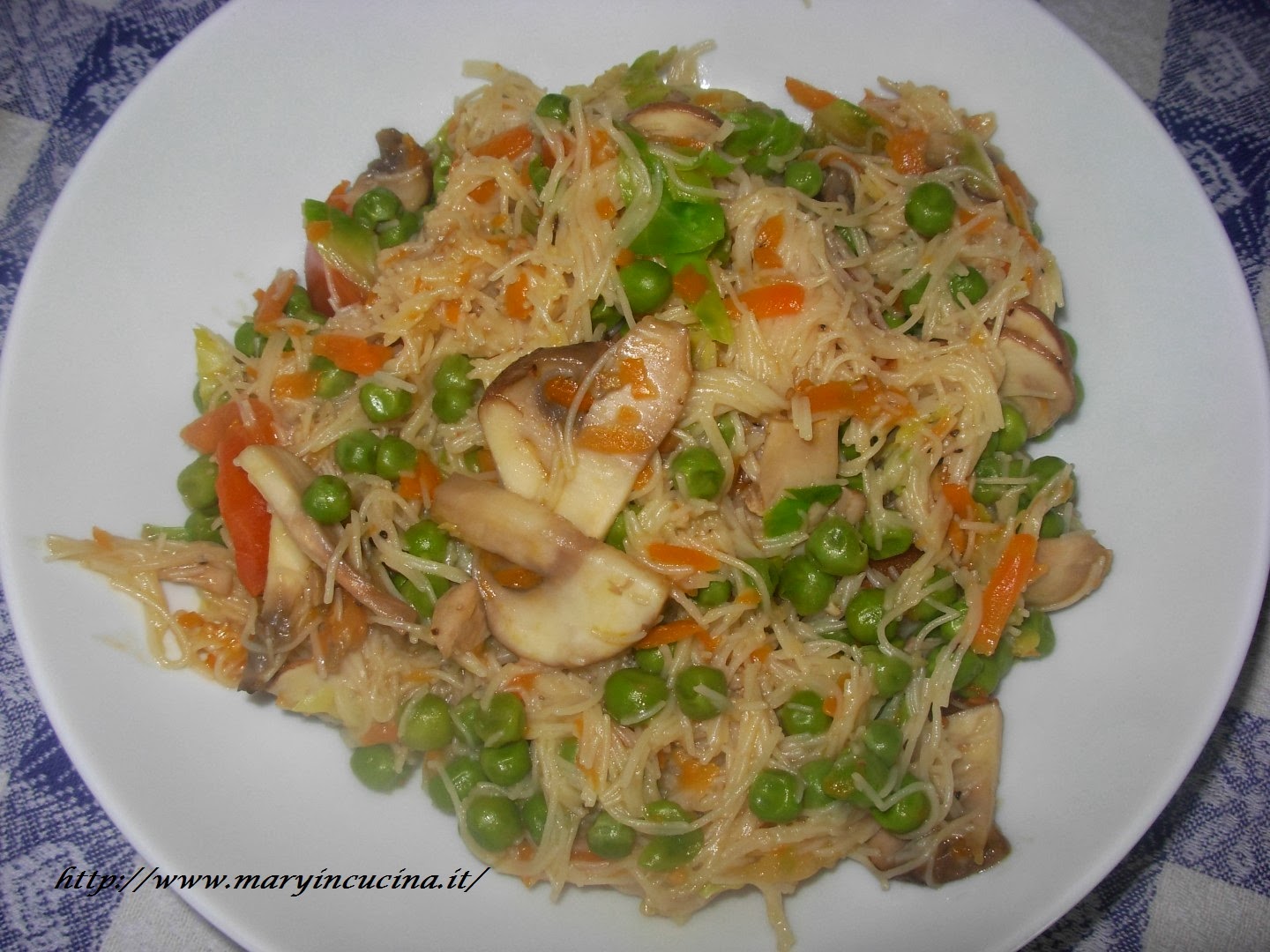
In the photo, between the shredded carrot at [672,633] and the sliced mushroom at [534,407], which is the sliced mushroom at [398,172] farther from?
the shredded carrot at [672,633]

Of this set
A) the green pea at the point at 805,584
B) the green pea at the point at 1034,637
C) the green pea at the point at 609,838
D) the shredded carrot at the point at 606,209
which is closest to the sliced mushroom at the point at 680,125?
the shredded carrot at the point at 606,209

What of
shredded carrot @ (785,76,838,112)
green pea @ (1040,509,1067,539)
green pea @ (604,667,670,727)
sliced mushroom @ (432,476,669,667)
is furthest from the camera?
shredded carrot @ (785,76,838,112)

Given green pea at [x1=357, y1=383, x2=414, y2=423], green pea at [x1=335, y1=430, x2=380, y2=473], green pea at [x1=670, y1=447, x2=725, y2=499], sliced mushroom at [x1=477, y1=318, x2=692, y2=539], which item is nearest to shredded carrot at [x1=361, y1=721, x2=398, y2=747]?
green pea at [x1=335, y1=430, x2=380, y2=473]

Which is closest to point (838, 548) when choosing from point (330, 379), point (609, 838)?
point (609, 838)

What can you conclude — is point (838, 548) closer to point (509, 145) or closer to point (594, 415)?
point (594, 415)

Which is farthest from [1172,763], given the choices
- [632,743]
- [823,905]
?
[632,743]

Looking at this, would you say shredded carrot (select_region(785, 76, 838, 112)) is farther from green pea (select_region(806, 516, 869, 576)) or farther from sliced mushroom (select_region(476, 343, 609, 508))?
green pea (select_region(806, 516, 869, 576))
